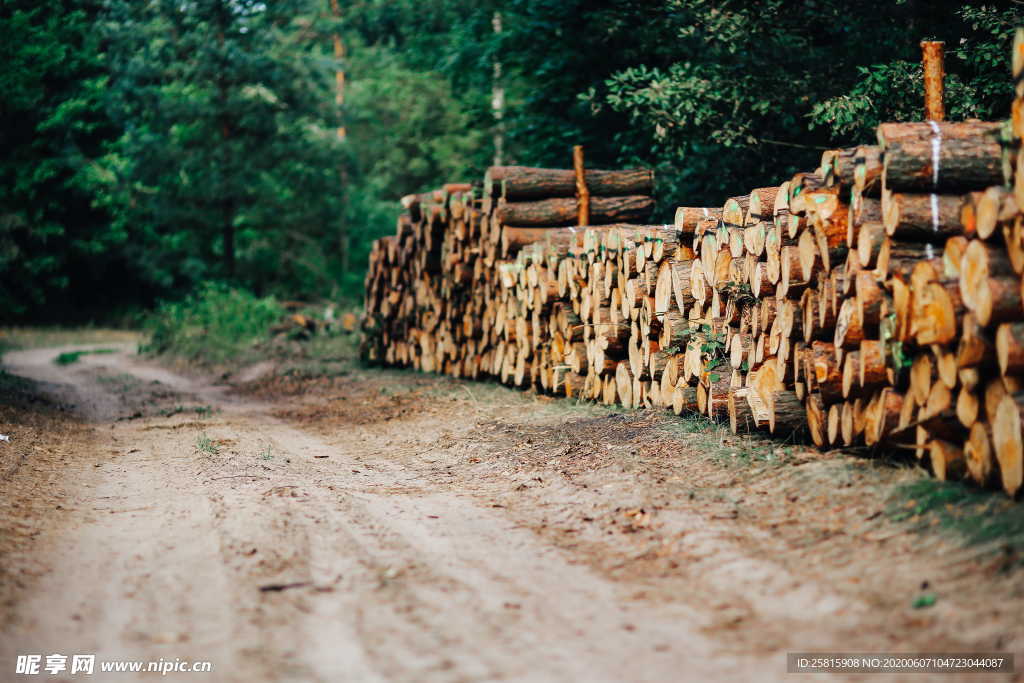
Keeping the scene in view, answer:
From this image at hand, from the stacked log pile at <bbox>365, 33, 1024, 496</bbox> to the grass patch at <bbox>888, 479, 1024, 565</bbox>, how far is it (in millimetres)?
106

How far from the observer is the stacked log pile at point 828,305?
4.23 meters

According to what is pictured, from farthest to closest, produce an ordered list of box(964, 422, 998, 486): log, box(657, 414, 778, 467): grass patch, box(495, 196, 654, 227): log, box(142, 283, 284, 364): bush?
box(142, 283, 284, 364): bush → box(495, 196, 654, 227): log → box(657, 414, 778, 467): grass patch → box(964, 422, 998, 486): log

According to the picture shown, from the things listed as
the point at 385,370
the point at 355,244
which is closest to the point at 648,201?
the point at 385,370

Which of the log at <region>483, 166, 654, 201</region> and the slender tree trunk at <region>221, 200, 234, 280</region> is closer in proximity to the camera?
the log at <region>483, 166, 654, 201</region>

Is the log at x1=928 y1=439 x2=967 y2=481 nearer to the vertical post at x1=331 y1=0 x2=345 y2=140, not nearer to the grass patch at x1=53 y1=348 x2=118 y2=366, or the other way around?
the grass patch at x1=53 y1=348 x2=118 y2=366

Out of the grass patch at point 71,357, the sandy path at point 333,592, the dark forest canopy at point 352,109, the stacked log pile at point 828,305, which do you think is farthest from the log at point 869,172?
the grass patch at point 71,357

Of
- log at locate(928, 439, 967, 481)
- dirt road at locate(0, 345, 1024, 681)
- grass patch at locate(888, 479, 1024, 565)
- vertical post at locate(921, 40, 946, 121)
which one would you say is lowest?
dirt road at locate(0, 345, 1024, 681)

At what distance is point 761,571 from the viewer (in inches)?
158

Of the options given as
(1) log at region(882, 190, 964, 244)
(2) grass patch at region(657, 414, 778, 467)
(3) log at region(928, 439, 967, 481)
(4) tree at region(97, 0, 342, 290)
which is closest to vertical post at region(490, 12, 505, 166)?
(4) tree at region(97, 0, 342, 290)

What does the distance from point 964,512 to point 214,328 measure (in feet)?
67.5

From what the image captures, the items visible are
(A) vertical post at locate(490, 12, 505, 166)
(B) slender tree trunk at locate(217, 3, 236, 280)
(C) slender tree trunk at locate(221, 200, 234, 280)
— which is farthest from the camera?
(C) slender tree trunk at locate(221, 200, 234, 280)

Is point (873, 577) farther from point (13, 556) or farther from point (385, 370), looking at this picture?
point (385, 370)

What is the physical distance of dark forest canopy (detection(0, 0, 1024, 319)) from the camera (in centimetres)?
1189

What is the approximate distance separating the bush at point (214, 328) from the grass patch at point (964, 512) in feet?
53.6
